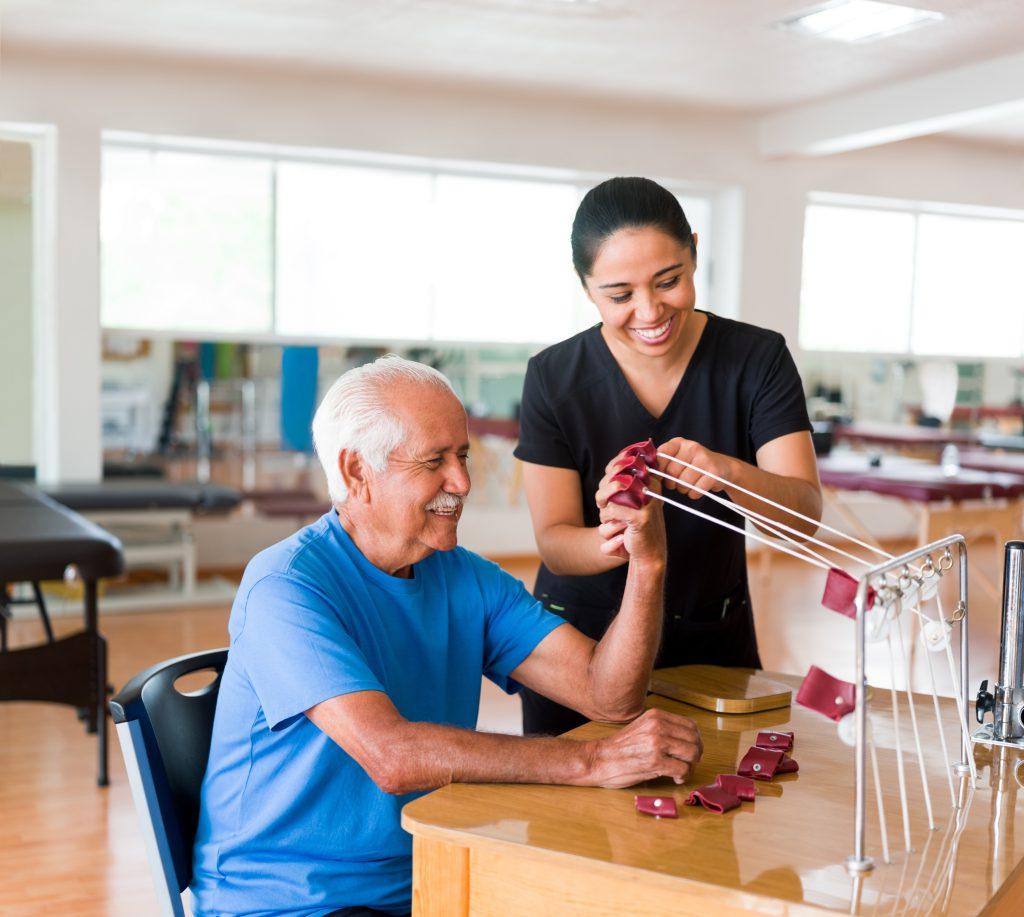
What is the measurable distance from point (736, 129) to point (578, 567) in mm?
5797

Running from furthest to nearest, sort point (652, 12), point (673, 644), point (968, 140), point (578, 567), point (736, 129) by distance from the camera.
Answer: point (968, 140), point (736, 129), point (652, 12), point (673, 644), point (578, 567)

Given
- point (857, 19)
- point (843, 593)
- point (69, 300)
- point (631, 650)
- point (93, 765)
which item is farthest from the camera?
point (69, 300)

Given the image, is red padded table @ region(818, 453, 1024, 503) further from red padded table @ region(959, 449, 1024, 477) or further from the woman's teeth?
the woman's teeth

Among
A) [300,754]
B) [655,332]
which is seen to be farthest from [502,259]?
[300,754]

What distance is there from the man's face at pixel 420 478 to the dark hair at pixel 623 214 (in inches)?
14.0

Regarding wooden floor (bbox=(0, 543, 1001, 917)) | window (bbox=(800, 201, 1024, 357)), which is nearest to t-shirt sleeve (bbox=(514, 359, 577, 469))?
wooden floor (bbox=(0, 543, 1001, 917))

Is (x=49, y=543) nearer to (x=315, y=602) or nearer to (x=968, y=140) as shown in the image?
(x=315, y=602)

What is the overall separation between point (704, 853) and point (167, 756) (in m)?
0.71

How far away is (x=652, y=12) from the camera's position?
189 inches

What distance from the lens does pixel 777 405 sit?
75.3 inches

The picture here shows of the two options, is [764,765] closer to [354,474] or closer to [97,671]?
[354,474]

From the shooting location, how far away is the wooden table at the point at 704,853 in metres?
1.11

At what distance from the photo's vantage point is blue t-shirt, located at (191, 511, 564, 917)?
4.60ft

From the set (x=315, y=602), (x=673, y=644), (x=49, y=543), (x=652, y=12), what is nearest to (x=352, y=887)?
(x=315, y=602)
